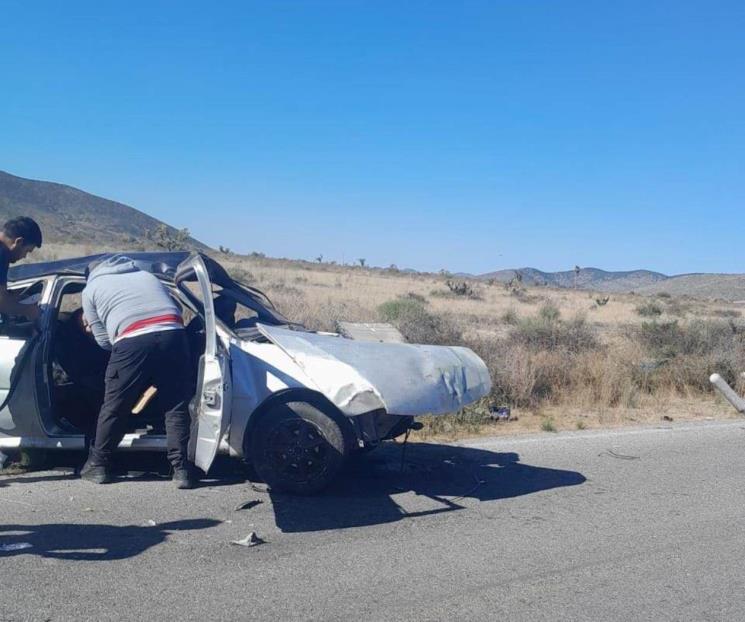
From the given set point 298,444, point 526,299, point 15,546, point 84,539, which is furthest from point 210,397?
point 526,299

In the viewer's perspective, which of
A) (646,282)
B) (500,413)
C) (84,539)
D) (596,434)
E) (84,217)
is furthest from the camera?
(646,282)

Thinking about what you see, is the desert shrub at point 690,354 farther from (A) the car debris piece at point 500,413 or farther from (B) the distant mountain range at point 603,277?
(B) the distant mountain range at point 603,277

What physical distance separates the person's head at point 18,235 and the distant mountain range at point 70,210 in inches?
2300

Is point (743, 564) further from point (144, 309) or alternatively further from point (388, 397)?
point (144, 309)

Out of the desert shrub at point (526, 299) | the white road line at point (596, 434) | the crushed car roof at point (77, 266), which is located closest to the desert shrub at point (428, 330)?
the white road line at point (596, 434)

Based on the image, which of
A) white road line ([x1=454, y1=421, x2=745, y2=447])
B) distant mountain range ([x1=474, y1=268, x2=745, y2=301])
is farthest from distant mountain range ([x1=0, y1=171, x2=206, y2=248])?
white road line ([x1=454, y1=421, x2=745, y2=447])

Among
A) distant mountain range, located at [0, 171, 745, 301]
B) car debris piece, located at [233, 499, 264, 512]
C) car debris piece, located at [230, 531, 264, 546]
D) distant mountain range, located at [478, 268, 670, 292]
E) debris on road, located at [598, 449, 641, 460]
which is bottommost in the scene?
car debris piece, located at [230, 531, 264, 546]

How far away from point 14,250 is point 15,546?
2277mm

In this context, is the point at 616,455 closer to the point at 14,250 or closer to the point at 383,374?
the point at 383,374

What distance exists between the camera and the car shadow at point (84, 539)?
468 centimetres

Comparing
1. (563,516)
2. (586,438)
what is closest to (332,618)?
(563,516)

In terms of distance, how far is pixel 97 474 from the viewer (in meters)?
5.96

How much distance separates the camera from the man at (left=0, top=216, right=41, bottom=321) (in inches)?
231

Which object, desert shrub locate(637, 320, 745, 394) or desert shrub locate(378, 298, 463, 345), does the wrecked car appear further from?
desert shrub locate(637, 320, 745, 394)
